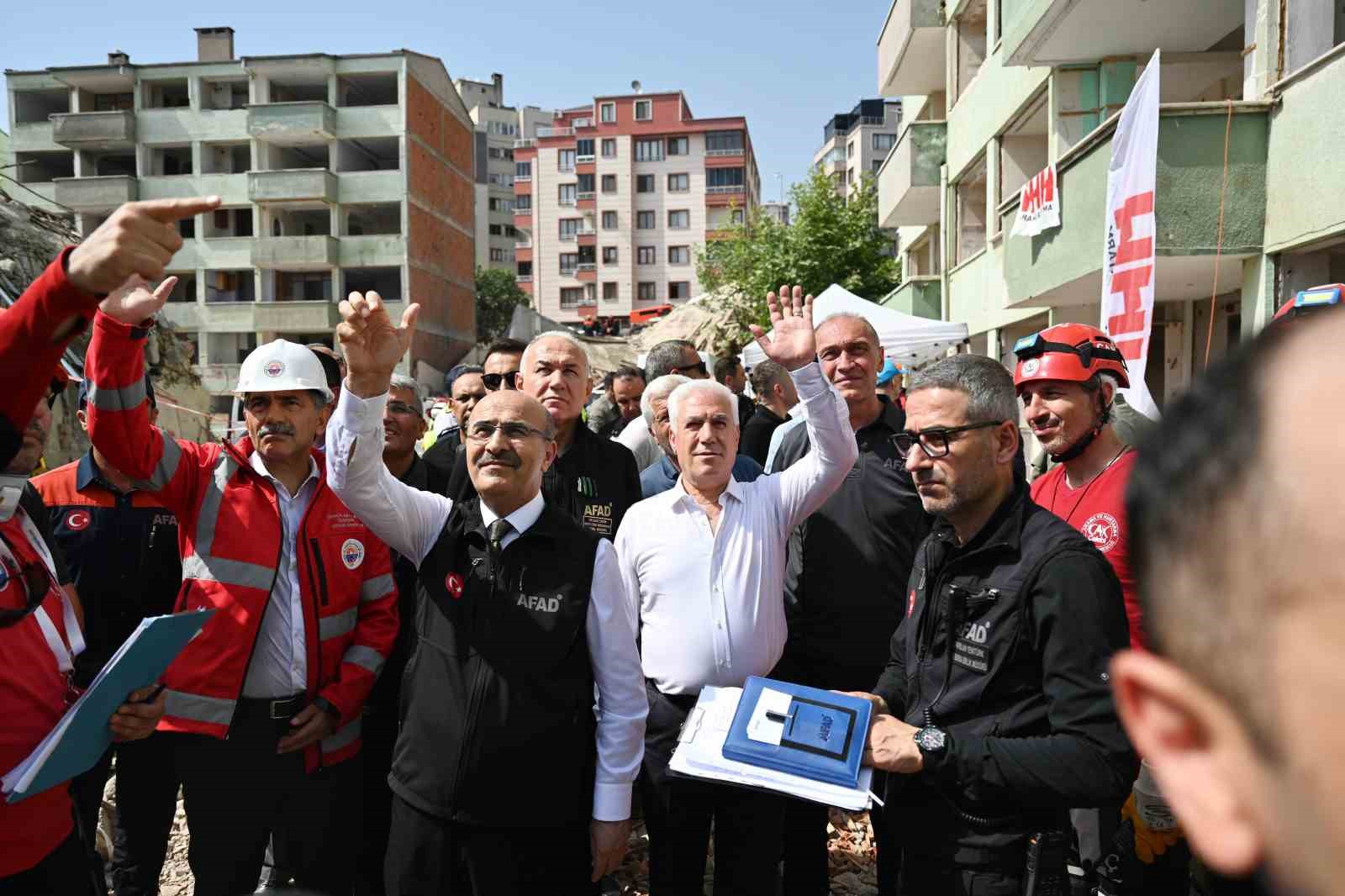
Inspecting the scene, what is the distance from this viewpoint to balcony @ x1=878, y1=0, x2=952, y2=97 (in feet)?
61.7

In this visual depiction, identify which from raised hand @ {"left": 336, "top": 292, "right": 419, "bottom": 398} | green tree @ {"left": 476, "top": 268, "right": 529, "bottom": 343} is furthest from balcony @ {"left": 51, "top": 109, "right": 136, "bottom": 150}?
raised hand @ {"left": 336, "top": 292, "right": 419, "bottom": 398}

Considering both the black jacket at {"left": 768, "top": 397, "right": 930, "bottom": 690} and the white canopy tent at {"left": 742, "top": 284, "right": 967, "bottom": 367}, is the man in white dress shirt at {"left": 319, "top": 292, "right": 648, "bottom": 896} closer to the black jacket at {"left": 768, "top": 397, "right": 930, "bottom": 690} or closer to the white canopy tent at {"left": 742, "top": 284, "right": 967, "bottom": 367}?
the black jacket at {"left": 768, "top": 397, "right": 930, "bottom": 690}

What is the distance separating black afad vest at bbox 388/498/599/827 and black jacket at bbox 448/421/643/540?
3.99ft

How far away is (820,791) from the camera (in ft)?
7.77

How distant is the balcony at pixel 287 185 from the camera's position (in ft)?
132

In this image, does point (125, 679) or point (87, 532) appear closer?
point (125, 679)

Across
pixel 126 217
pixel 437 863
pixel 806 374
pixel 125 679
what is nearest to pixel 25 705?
pixel 125 679

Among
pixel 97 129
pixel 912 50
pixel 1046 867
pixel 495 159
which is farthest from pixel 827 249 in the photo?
pixel 495 159

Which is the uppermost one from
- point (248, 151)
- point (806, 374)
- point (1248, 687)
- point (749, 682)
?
point (248, 151)

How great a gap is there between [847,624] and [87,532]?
313 centimetres

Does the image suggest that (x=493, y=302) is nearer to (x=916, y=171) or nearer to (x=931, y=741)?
(x=916, y=171)

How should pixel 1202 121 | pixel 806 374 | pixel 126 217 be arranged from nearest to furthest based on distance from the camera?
pixel 126 217
pixel 806 374
pixel 1202 121

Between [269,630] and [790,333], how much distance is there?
2.26 meters

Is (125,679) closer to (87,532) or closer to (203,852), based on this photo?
(203,852)
